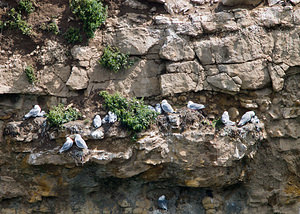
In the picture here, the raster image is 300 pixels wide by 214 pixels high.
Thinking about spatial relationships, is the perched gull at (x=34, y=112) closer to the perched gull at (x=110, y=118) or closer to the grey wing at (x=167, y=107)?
the perched gull at (x=110, y=118)

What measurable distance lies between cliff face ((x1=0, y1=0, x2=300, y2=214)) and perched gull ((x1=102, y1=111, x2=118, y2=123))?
31 cm

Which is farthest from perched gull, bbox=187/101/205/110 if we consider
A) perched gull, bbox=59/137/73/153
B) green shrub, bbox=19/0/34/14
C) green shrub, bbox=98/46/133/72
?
green shrub, bbox=19/0/34/14

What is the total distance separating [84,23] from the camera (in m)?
8.02

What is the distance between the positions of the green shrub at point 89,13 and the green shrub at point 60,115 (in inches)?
67.6

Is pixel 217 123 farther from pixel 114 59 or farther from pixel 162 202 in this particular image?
pixel 114 59

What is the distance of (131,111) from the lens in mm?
7680

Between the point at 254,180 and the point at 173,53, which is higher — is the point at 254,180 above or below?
below

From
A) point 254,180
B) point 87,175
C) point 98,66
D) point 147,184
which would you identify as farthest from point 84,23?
→ point 254,180

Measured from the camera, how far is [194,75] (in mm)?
8078

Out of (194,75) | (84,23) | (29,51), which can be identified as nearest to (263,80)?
(194,75)

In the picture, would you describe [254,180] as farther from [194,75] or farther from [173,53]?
[173,53]

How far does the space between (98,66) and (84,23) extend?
0.98m

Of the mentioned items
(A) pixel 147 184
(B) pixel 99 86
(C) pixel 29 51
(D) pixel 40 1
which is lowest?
(A) pixel 147 184

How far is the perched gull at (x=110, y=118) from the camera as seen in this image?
7578 mm
